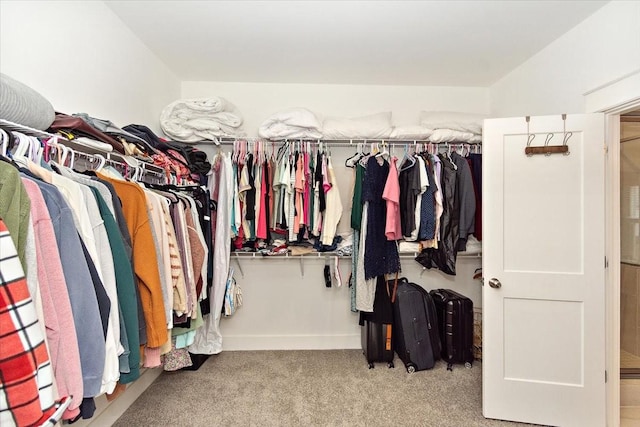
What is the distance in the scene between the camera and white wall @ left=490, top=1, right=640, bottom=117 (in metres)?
1.61

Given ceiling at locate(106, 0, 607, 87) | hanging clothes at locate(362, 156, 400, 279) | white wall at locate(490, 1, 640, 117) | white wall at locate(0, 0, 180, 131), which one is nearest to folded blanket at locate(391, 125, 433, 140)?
hanging clothes at locate(362, 156, 400, 279)

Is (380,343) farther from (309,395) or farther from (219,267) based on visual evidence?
(219,267)

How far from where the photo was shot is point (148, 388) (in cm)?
216

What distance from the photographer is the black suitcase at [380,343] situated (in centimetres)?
246

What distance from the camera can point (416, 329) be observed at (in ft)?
7.93

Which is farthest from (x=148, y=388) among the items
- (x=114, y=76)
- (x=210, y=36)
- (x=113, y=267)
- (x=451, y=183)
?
(x=451, y=183)

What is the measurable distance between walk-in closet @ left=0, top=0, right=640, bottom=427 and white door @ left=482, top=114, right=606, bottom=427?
0.04 ft

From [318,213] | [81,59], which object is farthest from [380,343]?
[81,59]

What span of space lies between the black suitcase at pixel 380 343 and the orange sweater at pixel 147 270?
1699mm

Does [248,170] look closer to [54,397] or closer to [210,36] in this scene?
[210,36]

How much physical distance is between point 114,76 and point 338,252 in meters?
2.04

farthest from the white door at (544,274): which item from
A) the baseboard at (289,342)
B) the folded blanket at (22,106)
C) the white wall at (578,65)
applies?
the folded blanket at (22,106)

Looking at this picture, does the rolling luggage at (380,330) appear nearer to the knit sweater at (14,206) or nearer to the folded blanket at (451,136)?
the folded blanket at (451,136)

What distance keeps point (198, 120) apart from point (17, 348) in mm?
2137
